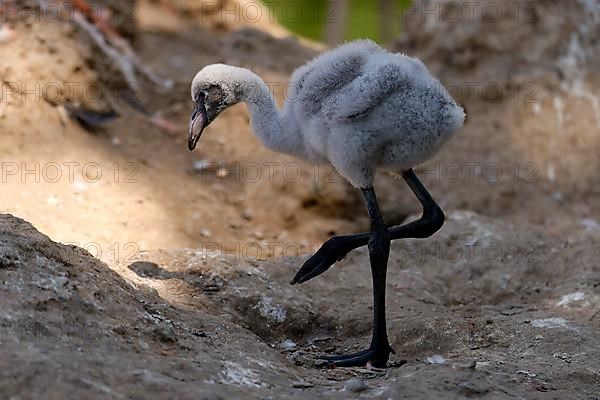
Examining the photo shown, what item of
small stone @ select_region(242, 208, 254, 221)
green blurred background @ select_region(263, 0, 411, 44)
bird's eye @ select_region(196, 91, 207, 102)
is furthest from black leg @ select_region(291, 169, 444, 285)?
green blurred background @ select_region(263, 0, 411, 44)

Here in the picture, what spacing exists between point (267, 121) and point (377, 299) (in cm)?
98

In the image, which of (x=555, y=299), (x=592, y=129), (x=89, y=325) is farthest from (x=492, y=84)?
(x=89, y=325)

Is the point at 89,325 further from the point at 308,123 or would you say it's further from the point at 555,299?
the point at 555,299

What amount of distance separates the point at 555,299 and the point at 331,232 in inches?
72.0

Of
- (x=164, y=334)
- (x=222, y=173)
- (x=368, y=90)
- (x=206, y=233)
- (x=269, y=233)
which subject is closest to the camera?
(x=164, y=334)

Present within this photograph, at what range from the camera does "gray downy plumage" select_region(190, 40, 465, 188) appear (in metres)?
3.79

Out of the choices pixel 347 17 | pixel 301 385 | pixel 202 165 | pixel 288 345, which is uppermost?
pixel 347 17

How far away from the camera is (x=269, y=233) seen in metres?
6.17

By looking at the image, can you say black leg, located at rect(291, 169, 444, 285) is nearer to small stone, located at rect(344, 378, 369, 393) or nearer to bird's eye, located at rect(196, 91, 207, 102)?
bird's eye, located at rect(196, 91, 207, 102)

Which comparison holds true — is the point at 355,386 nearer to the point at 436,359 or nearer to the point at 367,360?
the point at 367,360

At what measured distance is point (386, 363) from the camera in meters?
3.85

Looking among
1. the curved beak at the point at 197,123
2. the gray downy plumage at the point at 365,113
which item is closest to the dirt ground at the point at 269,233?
the curved beak at the point at 197,123

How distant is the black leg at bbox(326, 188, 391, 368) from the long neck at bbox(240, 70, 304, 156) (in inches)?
17.7

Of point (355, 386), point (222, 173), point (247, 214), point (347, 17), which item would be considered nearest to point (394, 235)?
point (355, 386)
